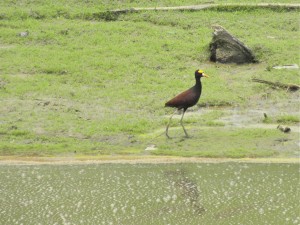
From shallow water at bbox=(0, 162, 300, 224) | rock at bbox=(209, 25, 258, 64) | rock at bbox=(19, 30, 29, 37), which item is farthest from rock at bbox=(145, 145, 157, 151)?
rock at bbox=(19, 30, 29, 37)

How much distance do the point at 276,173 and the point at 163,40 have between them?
11.9 meters

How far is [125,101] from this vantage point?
2252cm

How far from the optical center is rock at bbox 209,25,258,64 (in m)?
25.5

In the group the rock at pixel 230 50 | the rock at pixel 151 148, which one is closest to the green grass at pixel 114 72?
the rock at pixel 151 148

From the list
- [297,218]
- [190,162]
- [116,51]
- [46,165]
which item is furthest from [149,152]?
[116,51]

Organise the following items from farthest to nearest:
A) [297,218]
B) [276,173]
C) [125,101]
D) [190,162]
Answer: [125,101]
[190,162]
[276,173]
[297,218]

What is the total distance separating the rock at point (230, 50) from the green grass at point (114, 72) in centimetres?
31

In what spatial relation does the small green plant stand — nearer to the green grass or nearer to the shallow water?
the green grass

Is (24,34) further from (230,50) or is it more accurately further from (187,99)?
(187,99)

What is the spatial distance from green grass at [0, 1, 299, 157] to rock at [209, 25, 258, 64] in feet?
1.02

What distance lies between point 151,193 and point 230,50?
37.5 ft

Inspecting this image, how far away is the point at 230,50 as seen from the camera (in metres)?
25.5

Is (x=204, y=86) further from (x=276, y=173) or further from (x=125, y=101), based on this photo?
(x=276, y=173)

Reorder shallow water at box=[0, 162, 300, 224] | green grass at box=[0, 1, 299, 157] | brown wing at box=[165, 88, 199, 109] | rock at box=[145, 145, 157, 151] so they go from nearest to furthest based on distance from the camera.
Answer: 1. shallow water at box=[0, 162, 300, 224]
2. rock at box=[145, 145, 157, 151]
3. brown wing at box=[165, 88, 199, 109]
4. green grass at box=[0, 1, 299, 157]
